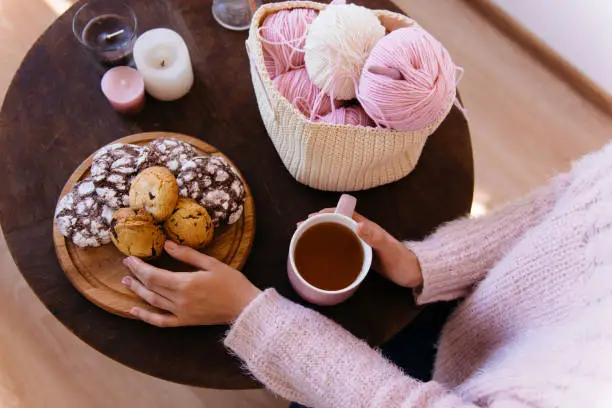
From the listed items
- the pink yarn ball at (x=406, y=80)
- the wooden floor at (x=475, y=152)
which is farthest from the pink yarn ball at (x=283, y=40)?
the wooden floor at (x=475, y=152)

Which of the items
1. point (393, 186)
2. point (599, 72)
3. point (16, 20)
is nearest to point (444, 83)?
point (393, 186)

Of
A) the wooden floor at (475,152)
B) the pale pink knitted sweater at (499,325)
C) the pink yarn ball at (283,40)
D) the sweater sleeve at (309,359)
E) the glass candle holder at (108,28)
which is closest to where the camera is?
the pale pink knitted sweater at (499,325)

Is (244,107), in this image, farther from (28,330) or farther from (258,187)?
(28,330)

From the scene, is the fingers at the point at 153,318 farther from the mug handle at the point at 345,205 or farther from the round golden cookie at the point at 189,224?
the mug handle at the point at 345,205

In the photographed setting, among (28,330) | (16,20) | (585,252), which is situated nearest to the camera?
(585,252)

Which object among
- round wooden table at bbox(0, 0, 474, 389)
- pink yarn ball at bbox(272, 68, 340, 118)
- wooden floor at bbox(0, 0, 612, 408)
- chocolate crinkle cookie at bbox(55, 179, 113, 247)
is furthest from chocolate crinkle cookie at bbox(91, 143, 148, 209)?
wooden floor at bbox(0, 0, 612, 408)

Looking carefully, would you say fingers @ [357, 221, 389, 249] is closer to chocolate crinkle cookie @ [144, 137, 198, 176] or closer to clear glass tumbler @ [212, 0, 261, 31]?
chocolate crinkle cookie @ [144, 137, 198, 176]

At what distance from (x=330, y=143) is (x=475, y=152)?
3.42 ft

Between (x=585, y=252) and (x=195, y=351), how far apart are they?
522mm

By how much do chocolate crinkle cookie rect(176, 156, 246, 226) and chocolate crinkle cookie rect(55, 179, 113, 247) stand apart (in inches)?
4.5

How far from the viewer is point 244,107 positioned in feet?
2.89

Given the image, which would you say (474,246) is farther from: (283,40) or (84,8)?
(84,8)

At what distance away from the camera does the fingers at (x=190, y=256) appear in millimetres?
711

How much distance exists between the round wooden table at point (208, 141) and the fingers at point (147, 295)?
0.16ft
